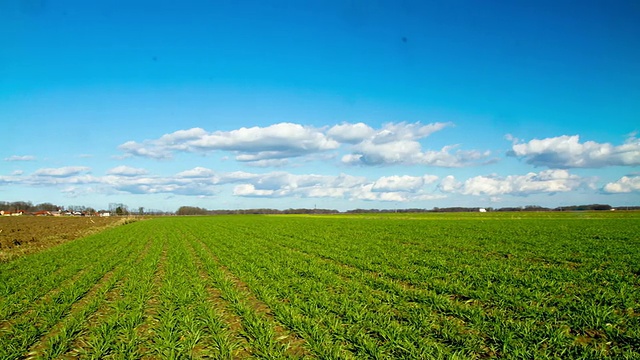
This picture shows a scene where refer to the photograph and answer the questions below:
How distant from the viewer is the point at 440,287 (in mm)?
11430

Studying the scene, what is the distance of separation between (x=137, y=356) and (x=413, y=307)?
21.3 feet

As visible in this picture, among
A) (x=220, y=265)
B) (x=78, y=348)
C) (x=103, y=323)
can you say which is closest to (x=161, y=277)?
(x=220, y=265)

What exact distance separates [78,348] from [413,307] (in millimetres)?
7779

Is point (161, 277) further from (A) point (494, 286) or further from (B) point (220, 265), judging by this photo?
(A) point (494, 286)

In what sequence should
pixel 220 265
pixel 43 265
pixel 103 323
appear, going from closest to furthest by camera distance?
pixel 103 323 < pixel 220 265 < pixel 43 265

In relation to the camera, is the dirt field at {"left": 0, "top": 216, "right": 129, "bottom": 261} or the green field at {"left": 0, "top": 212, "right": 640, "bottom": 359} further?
the dirt field at {"left": 0, "top": 216, "right": 129, "bottom": 261}

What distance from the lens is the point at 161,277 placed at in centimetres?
1546

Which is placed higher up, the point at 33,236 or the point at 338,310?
the point at 33,236

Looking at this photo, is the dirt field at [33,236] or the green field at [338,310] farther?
the dirt field at [33,236]

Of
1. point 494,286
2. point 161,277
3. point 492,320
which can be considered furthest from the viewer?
point 161,277

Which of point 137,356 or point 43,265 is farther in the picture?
point 43,265

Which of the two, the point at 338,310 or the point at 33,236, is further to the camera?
the point at 33,236

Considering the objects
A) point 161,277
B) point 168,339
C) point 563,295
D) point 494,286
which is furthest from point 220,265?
point 563,295

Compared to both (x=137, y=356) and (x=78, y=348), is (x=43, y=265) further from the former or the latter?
(x=137, y=356)
